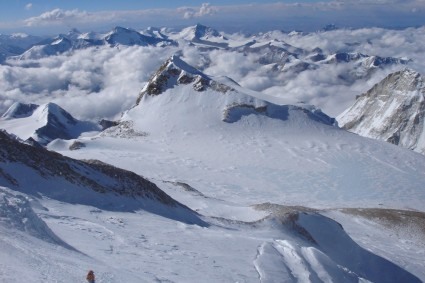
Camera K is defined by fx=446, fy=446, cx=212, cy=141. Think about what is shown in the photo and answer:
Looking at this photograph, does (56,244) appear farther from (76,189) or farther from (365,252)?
(365,252)

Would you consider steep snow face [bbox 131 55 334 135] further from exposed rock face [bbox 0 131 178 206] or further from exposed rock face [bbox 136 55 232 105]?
exposed rock face [bbox 0 131 178 206]

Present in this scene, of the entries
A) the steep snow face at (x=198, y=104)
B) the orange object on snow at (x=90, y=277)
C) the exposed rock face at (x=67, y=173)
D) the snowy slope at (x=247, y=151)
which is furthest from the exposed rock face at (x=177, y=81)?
the orange object on snow at (x=90, y=277)

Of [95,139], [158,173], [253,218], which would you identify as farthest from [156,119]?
[253,218]

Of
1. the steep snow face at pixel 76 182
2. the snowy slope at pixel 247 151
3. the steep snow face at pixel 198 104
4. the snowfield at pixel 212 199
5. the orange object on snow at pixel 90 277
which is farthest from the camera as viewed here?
the steep snow face at pixel 198 104

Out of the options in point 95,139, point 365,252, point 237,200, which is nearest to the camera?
point 365,252

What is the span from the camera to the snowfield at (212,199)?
693 inches

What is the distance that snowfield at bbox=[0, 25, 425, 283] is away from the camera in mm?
17609

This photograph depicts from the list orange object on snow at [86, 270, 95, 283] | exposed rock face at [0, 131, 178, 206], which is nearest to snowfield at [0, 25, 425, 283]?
exposed rock face at [0, 131, 178, 206]

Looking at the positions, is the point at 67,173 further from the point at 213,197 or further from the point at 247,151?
the point at 247,151

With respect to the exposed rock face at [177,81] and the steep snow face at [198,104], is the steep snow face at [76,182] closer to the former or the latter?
the steep snow face at [198,104]

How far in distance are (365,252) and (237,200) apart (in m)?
17.1

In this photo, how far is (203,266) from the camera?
1906 cm

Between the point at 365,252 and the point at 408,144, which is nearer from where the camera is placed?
the point at 365,252

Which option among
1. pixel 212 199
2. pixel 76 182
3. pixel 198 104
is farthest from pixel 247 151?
pixel 76 182
